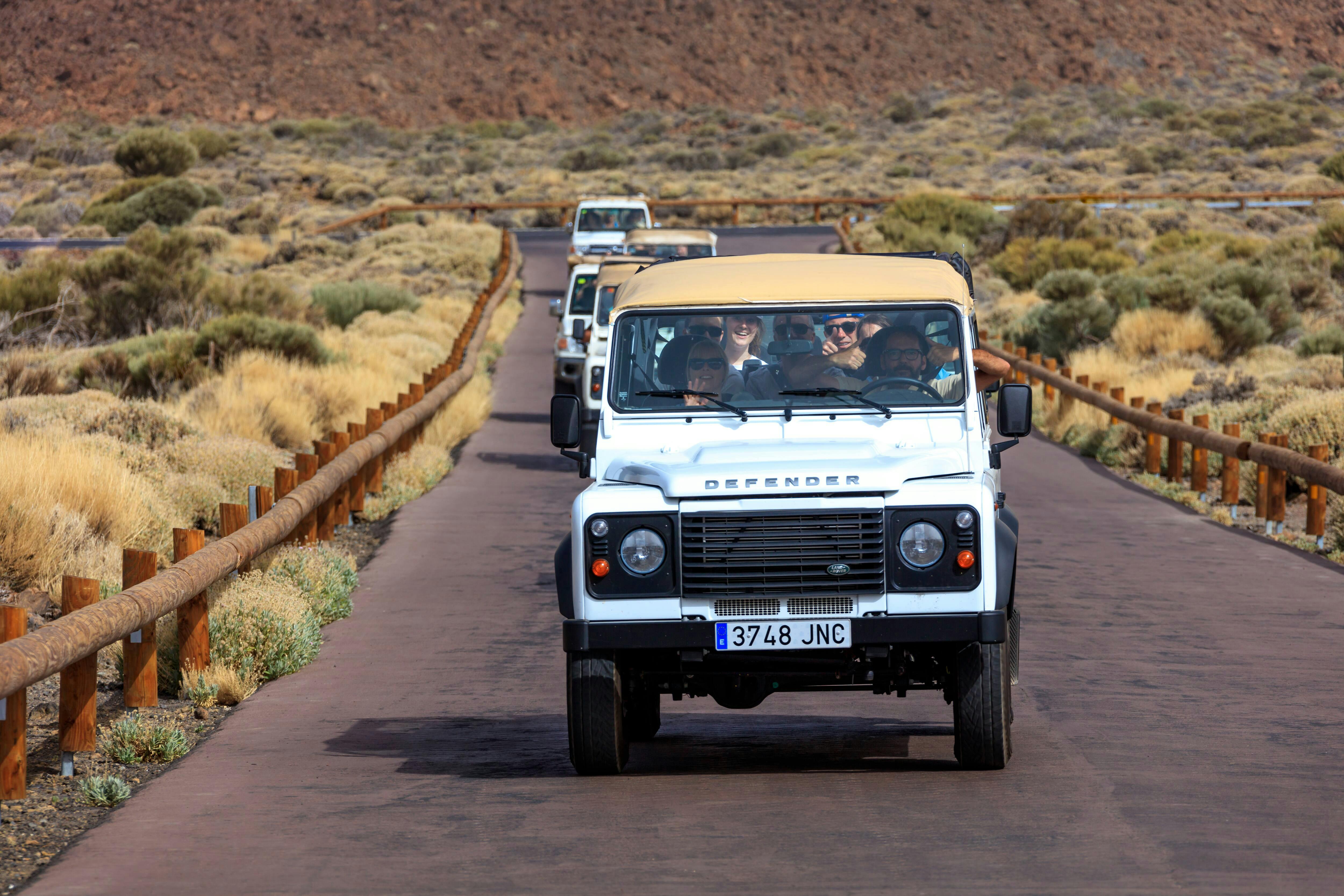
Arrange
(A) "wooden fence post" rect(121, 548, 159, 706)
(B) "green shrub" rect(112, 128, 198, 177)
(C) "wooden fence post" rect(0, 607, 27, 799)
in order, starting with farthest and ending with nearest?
1. (B) "green shrub" rect(112, 128, 198, 177)
2. (A) "wooden fence post" rect(121, 548, 159, 706)
3. (C) "wooden fence post" rect(0, 607, 27, 799)

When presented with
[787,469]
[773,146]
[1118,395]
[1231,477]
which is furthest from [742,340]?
Answer: [773,146]

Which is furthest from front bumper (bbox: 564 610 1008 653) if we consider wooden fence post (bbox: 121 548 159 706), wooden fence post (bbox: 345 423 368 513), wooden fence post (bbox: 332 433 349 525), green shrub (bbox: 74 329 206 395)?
green shrub (bbox: 74 329 206 395)

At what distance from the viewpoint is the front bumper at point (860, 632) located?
740cm

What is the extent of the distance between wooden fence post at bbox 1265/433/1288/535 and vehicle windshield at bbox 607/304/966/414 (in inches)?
380

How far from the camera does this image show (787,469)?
24.7 feet

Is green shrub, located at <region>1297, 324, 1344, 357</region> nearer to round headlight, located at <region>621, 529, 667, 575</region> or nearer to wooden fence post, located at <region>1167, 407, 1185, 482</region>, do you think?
wooden fence post, located at <region>1167, 407, 1185, 482</region>

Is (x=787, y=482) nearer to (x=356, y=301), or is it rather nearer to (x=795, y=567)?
(x=795, y=567)

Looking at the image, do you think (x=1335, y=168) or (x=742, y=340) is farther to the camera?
(x=1335, y=168)

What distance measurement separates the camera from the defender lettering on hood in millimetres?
7434

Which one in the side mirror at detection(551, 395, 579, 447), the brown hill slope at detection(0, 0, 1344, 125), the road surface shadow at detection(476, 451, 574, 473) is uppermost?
the brown hill slope at detection(0, 0, 1344, 125)

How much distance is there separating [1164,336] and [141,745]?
2643 cm

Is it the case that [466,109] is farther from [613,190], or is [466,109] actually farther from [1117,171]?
[1117,171]

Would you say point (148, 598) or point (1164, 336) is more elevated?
point (148, 598)

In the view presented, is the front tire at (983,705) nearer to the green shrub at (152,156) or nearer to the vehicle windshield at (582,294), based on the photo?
the vehicle windshield at (582,294)
